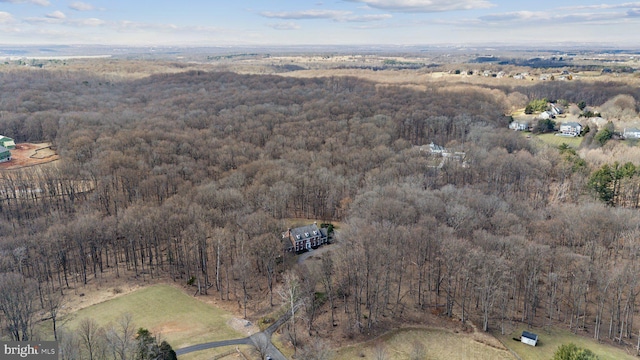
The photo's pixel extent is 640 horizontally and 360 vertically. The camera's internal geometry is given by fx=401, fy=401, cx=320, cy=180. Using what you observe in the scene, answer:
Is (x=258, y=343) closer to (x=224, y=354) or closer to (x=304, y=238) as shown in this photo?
(x=224, y=354)

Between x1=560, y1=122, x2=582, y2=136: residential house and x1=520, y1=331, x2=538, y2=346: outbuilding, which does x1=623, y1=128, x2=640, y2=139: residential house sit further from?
x1=520, y1=331, x2=538, y2=346: outbuilding

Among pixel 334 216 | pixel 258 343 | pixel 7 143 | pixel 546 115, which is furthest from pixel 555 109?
pixel 7 143

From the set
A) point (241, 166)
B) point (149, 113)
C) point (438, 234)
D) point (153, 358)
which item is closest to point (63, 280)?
point (153, 358)

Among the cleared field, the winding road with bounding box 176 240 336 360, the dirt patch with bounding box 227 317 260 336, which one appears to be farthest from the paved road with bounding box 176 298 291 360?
the dirt patch with bounding box 227 317 260 336

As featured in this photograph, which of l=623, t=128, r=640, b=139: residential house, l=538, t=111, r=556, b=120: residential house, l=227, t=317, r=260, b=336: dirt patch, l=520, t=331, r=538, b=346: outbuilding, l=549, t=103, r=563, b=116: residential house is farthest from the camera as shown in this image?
l=549, t=103, r=563, b=116: residential house

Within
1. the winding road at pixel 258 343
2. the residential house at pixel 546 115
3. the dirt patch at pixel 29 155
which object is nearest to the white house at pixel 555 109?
the residential house at pixel 546 115
